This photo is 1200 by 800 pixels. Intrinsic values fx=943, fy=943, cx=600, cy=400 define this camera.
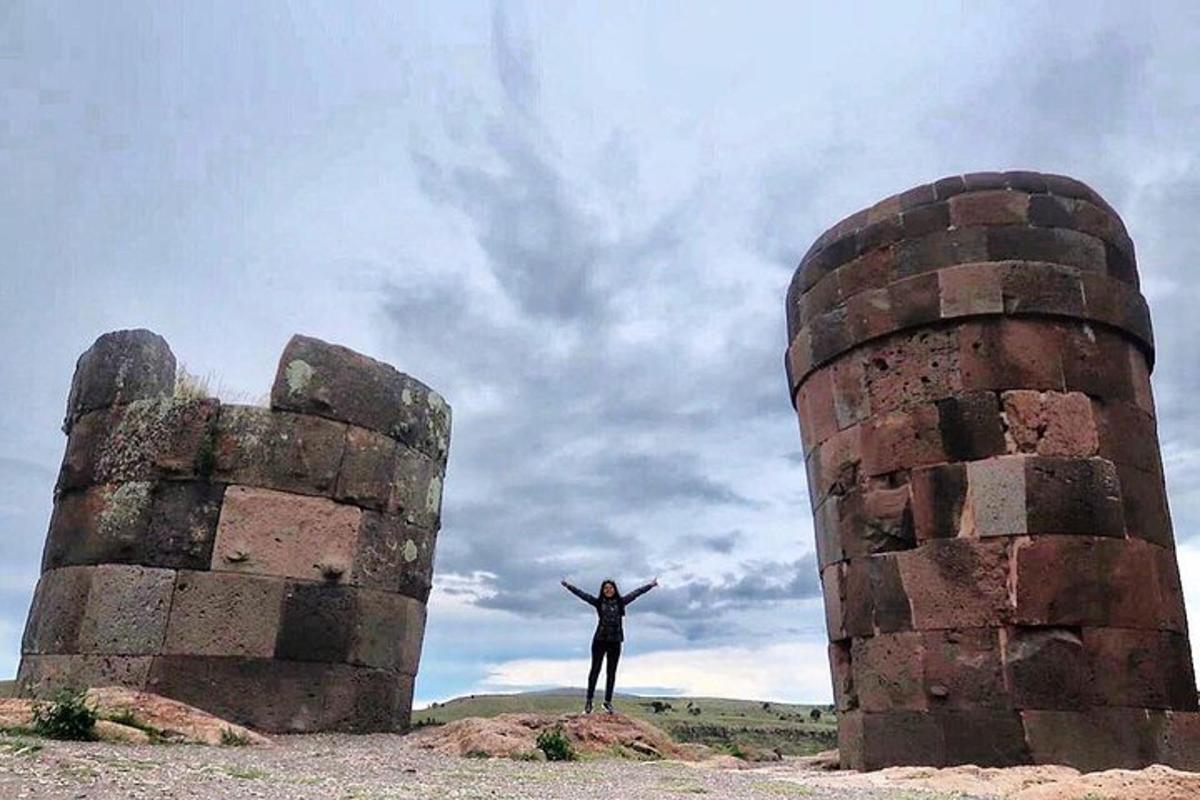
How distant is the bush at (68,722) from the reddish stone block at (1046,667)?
22.1 feet

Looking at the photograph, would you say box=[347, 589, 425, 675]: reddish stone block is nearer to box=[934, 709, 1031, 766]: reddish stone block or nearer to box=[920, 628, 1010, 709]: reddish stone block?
box=[920, 628, 1010, 709]: reddish stone block

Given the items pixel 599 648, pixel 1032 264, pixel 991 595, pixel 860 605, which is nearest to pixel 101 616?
pixel 599 648

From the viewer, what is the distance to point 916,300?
8.30 m

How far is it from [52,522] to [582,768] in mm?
6664

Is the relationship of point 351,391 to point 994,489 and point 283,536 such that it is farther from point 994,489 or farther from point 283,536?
point 994,489

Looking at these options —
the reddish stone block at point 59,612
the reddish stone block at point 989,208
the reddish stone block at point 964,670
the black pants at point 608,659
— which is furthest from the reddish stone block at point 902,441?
the reddish stone block at point 59,612

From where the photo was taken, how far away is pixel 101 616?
8.93 m

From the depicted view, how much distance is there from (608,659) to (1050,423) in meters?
5.27

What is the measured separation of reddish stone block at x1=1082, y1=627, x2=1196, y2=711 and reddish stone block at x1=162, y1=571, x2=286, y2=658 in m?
7.14

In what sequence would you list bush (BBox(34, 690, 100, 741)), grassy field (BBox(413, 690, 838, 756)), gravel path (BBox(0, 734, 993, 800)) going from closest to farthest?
1. gravel path (BBox(0, 734, 993, 800))
2. bush (BBox(34, 690, 100, 741))
3. grassy field (BBox(413, 690, 838, 756))

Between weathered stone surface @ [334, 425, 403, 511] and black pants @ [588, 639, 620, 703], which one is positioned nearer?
weathered stone surface @ [334, 425, 403, 511]

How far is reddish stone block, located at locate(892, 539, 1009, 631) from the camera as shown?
7.38 m

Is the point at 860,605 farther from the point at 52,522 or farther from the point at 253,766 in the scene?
the point at 52,522

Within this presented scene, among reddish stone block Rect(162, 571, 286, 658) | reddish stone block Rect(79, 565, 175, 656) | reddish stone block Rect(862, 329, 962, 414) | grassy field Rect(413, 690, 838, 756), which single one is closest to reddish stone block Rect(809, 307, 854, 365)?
reddish stone block Rect(862, 329, 962, 414)
